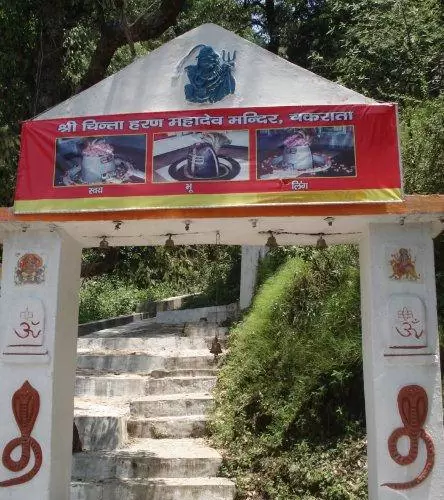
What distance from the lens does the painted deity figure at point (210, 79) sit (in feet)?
18.4

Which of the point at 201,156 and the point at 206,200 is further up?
the point at 201,156

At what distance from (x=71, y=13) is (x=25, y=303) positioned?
4.84 meters

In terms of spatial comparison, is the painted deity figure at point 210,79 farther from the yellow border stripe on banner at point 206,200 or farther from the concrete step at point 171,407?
the concrete step at point 171,407

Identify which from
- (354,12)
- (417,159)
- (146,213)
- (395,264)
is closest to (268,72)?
(146,213)

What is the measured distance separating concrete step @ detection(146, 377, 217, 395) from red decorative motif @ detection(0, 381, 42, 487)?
148 inches

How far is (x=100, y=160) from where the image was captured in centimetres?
555

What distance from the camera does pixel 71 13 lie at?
8680 millimetres

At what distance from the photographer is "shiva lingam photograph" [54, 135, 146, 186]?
18.0 ft

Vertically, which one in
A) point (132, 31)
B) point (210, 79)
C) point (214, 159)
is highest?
point (132, 31)

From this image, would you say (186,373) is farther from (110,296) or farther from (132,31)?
(110,296)

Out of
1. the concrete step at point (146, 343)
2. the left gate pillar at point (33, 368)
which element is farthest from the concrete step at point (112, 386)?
the left gate pillar at point (33, 368)

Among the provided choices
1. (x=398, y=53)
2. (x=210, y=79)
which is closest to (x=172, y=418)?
(x=210, y=79)

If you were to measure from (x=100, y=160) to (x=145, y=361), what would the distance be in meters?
5.06

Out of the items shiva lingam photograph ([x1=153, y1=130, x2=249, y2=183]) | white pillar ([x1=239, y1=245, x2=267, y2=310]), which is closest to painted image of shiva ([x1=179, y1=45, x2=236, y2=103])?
shiva lingam photograph ([x1=153, y1=130, x2=249, y2=183])
